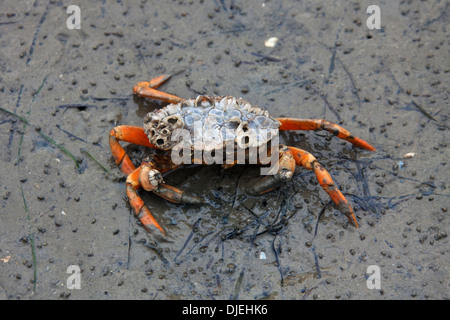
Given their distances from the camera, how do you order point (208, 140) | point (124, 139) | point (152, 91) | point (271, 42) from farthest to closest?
1. point (271, 42)
2. point (152, 91)
3. point (124, 139)
4. point (208, 140)

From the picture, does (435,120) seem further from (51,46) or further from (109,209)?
(51,46)

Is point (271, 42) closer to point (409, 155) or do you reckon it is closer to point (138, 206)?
point (409, 155)

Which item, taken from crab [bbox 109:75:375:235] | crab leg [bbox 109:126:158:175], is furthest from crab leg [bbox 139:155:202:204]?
crab leg [bbox 109:126:158:175]

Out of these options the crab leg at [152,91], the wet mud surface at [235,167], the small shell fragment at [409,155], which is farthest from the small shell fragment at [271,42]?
the small shell fragment at [409,155]

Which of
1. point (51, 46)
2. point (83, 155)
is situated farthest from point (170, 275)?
point (51, 46)

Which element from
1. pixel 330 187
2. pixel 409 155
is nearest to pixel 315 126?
A: pixel 330 187

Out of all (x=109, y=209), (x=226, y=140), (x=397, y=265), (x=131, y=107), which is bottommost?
(x=397, y=265)

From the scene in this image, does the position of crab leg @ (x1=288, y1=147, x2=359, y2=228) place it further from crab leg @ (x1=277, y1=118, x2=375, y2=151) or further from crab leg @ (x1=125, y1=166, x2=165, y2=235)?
crab leg @ (x1=125, y1=166, x2=165, y2=235)
